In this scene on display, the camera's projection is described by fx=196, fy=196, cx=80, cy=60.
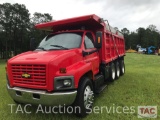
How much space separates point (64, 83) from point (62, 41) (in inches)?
70.6

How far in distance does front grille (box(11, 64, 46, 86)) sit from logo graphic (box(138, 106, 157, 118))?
2678mm

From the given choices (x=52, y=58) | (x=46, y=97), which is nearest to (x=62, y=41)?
(x=52, y=58)

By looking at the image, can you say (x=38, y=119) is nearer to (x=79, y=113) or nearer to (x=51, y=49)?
(x=79, y=113)

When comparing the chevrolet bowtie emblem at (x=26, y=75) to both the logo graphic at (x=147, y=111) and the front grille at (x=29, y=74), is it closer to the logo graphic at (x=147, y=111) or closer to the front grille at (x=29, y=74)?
the front grille at (x=29, y=74)

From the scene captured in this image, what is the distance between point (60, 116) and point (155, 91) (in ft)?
13.4

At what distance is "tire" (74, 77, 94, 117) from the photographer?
477 centimetres

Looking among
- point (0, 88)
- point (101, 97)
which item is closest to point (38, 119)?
point (101, 97)

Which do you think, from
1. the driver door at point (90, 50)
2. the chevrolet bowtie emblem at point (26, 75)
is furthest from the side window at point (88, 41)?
the chevrolet bowtie emblem at point (26, 75)

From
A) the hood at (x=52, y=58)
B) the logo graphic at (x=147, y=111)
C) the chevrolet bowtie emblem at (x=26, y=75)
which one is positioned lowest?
the logo graphic at (x=147, y=111)

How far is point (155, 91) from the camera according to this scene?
291 inches

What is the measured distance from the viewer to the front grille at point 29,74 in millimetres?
4430

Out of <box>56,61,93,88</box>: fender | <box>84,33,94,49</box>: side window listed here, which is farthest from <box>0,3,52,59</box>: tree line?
<box>56,61,93,88</box>: fender

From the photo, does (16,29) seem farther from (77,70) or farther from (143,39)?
(143,39)

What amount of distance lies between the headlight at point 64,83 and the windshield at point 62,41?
125 cm
